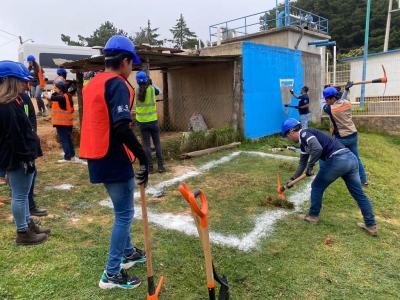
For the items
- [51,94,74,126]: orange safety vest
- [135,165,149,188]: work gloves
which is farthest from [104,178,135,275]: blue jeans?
[51,94,74,126]: orange safety vest

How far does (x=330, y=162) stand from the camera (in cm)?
360

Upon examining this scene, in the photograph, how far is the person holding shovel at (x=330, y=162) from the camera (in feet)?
11.6

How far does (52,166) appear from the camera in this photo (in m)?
6.60

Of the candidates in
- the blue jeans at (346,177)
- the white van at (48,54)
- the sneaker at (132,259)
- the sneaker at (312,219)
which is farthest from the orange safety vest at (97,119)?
the white van at (48,54)

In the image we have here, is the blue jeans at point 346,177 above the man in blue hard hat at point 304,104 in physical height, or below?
below

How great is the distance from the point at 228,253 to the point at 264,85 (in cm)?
732

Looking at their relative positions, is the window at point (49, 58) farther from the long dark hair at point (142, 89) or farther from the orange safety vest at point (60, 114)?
the long dark hair at point (142, 89)

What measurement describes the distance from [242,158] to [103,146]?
5.34m

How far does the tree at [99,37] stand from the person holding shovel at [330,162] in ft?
140

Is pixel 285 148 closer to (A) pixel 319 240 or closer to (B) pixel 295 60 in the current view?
(B) pixel 295 60

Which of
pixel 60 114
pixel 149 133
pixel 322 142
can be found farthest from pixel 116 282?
pixel 60 114

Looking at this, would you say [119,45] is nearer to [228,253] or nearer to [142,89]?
[228,253]

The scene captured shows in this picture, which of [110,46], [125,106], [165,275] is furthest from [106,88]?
[165,275]

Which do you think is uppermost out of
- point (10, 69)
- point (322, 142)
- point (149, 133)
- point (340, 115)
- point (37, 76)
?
point (37, 76)
